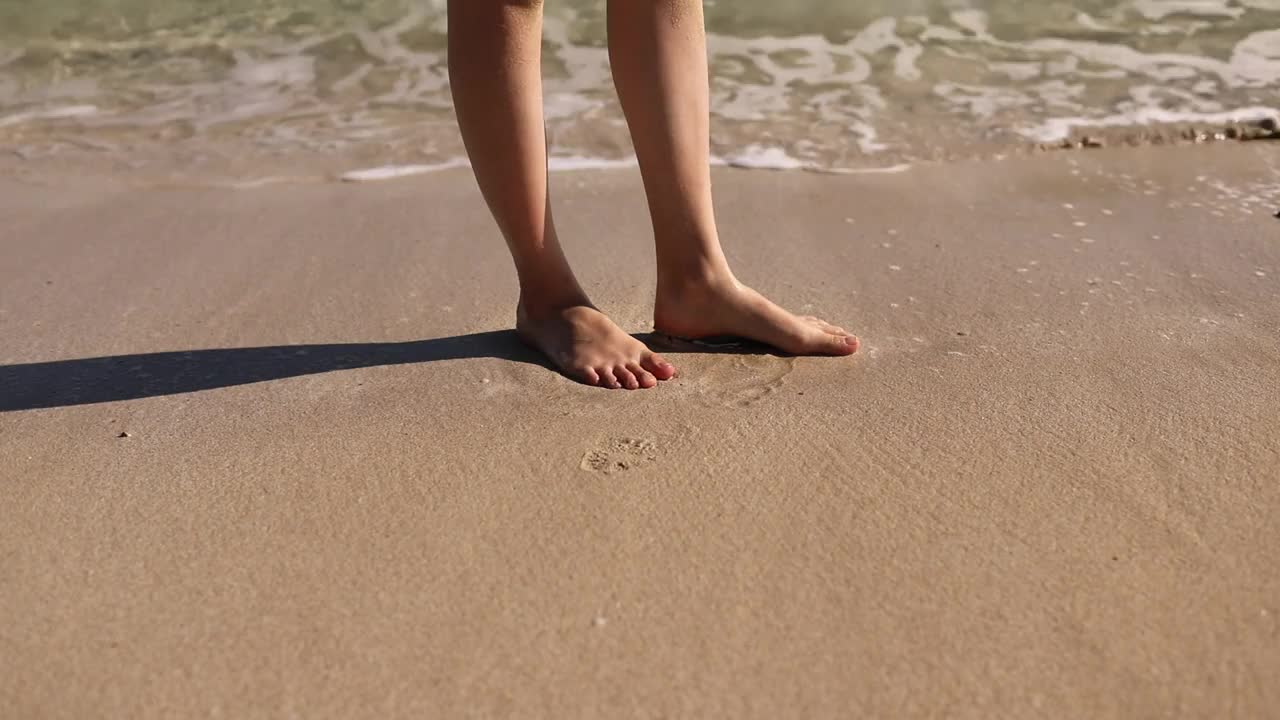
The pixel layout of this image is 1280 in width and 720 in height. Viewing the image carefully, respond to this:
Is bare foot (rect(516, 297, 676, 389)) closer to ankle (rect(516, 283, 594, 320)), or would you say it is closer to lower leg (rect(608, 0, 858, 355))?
ankle (rect(516, 283, 594, 320))

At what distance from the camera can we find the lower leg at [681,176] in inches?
69.9

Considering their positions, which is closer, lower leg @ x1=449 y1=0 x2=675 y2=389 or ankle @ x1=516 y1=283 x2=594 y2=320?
lower leg @ x1=449 y1=0 x2=675 y2=389

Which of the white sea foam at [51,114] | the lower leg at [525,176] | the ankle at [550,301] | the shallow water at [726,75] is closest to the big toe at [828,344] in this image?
the lower leg at [525,176]

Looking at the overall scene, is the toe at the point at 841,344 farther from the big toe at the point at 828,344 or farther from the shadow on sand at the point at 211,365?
the shadow on sand at the point at 211,365

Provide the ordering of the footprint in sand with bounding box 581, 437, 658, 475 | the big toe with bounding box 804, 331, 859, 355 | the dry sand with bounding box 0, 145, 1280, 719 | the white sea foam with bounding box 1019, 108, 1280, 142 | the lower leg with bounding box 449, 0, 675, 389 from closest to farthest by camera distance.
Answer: the dry sand with bounding box 0, 145, 1280, 719 → the footprint in sand with bounding box 581, 437, 658, 475 → the lower leg with bounding box 449, 0, 675, 389 → the big toe with bounding box 804, 331, 859, 355 → the white sea foam with bounding box 1019, 108, 1280, 142

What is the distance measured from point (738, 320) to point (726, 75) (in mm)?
2228

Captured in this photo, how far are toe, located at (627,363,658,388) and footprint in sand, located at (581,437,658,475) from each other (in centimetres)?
18

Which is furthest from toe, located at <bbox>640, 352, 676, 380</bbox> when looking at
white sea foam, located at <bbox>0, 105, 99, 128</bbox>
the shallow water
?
white sea foam, located at <bbox>0, 105, 99, 128</bbox>

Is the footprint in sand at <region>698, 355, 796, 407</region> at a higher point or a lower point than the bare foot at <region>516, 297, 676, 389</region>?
lower

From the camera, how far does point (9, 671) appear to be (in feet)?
3.69

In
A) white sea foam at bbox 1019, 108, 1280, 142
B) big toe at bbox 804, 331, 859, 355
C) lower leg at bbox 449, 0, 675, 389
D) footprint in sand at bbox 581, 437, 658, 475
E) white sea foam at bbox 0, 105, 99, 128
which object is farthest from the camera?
white sea foam at bbox 0, 105, 99, 128

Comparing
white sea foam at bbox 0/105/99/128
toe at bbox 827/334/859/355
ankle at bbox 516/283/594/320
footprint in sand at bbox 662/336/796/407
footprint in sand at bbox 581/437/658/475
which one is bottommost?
white sea foam at bbox 0/105/99/128

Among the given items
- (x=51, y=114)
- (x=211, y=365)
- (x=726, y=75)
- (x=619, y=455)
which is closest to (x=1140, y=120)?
(x=726, y=75)

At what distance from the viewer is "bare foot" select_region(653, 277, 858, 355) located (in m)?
1.81
